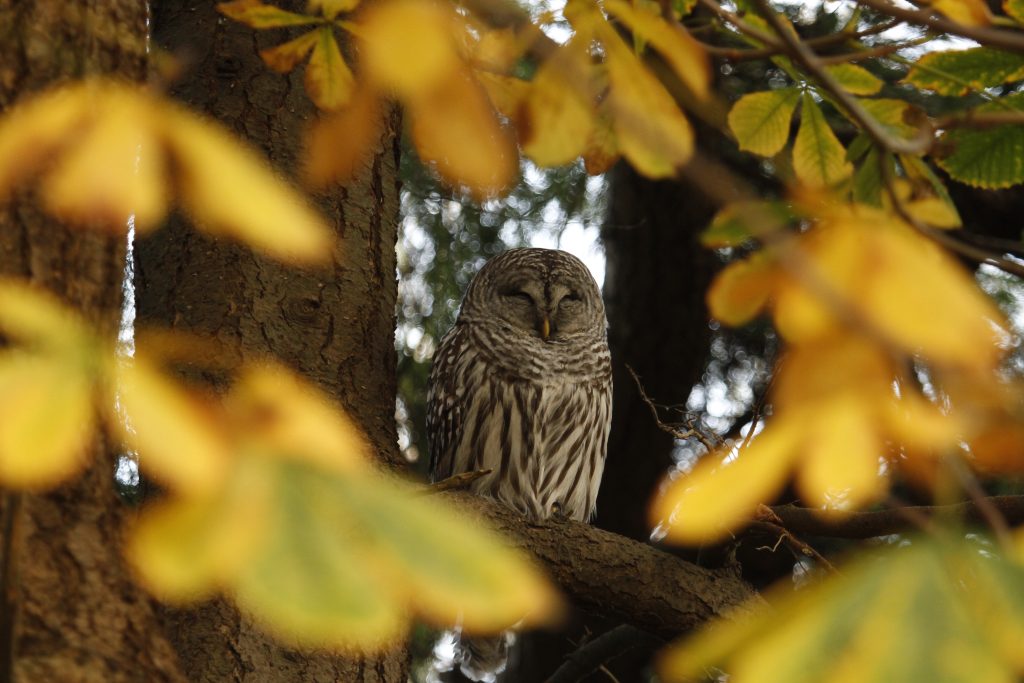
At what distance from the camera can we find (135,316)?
3.29 m

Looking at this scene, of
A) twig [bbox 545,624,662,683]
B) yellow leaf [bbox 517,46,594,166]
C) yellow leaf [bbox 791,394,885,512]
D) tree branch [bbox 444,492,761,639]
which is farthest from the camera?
twig [bbox 545,624,662,683]

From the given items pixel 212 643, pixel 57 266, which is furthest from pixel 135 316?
pixel 57 266

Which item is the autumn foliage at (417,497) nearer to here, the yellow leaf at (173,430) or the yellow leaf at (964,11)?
the yellow leaf at (173,430)

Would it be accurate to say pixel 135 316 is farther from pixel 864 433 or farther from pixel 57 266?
pixel 864 433

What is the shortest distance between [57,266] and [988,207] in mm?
4043

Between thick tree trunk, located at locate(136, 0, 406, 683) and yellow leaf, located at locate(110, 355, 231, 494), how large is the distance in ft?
6.70

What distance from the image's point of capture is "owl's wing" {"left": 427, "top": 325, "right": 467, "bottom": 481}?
4758mm

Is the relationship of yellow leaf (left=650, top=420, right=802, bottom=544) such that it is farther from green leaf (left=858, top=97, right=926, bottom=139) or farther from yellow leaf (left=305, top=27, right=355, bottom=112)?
green leaf (left=858, top=97, right=926, bottom=139)

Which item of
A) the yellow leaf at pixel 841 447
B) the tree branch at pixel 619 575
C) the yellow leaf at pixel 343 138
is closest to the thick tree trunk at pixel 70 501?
the yellow leaf at pixel 343 138

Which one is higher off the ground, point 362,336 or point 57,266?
point 57,266

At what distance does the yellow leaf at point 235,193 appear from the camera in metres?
0.81

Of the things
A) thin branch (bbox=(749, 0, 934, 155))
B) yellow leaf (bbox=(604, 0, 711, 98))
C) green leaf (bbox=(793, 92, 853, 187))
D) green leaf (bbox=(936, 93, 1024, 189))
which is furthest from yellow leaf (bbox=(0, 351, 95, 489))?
green leaf (bbox=(936, 93, 1024, 189))

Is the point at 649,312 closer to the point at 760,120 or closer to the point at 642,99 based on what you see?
the point at 760,120

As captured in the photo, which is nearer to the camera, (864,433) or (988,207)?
(864,433)
